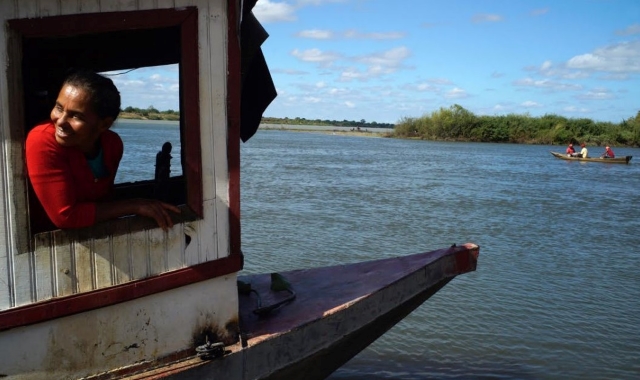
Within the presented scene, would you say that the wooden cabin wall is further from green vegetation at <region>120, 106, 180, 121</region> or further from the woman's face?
green vegetation at <region>120, 106, 180, 121</region>

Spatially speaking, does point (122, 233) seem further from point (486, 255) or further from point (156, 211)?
point (486, 255)

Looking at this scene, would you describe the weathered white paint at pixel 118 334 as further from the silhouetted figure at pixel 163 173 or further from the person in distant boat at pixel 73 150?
the silhouetted figure at pixel 163 173

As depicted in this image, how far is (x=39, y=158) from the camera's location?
2592 millimetres

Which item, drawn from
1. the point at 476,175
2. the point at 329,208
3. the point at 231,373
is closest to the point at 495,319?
the point at 231,373

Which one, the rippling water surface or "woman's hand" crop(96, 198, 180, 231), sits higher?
"woman's hand" crop(96, 198, 180, 231)

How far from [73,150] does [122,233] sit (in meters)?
0.44

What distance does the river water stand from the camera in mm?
6676

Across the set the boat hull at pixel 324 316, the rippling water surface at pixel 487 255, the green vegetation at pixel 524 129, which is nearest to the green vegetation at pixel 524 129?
the green vegetation at pixel 524 129

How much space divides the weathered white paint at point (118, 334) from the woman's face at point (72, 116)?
83 centimetres

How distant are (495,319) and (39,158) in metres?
6.42

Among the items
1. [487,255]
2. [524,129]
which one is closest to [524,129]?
[524,129]

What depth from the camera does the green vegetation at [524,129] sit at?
59.8 meters

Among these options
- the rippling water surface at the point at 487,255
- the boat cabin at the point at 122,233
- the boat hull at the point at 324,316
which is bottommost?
the rippling water surface at the point at 487,255

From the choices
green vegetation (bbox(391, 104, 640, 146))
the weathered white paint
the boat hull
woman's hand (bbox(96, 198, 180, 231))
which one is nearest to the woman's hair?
woman's hand (bbox(96, 198, 180, 231))
